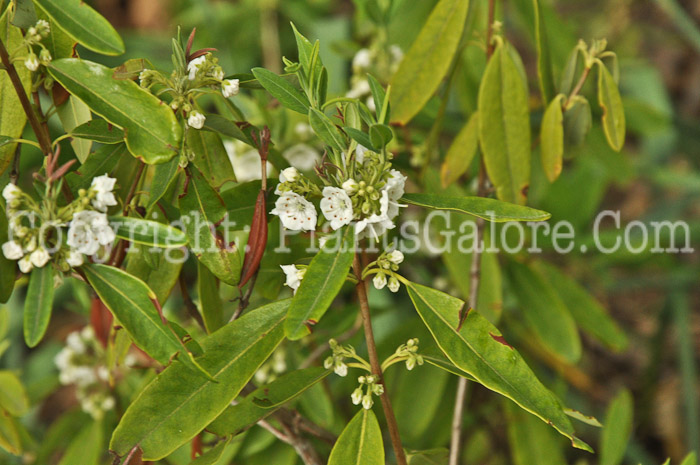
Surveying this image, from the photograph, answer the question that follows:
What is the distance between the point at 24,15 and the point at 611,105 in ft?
2.43

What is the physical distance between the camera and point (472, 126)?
39.7 inches

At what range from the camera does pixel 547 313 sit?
124 centimetres

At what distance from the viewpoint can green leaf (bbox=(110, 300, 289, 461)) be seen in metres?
0.66

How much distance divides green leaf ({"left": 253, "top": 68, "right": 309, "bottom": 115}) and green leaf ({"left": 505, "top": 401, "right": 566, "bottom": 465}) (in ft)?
2.78

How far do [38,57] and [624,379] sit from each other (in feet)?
6.22

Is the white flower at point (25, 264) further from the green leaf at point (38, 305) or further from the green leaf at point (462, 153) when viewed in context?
the green leaf at point (462, 153)

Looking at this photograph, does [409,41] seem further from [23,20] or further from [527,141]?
[23,20]

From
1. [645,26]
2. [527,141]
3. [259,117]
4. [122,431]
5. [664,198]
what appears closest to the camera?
[122,431]

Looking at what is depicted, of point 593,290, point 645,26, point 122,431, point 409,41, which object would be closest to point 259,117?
point 409,41

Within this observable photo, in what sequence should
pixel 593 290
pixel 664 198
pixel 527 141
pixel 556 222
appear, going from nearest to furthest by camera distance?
pixel 527 141 → pixel 556 222 → pixel 593 290 → pixel 664 198

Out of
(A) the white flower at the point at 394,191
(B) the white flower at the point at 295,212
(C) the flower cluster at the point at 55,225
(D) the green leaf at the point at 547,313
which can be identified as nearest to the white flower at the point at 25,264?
(C) the flower cluster at the point at 55,225

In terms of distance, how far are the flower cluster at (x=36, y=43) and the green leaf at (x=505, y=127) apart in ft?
1.84

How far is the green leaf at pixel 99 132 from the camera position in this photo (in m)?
0.70

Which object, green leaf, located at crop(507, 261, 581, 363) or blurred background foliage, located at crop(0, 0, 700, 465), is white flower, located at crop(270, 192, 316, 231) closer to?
blurred background foliage, located at crop(0, 0, 700, 465)
